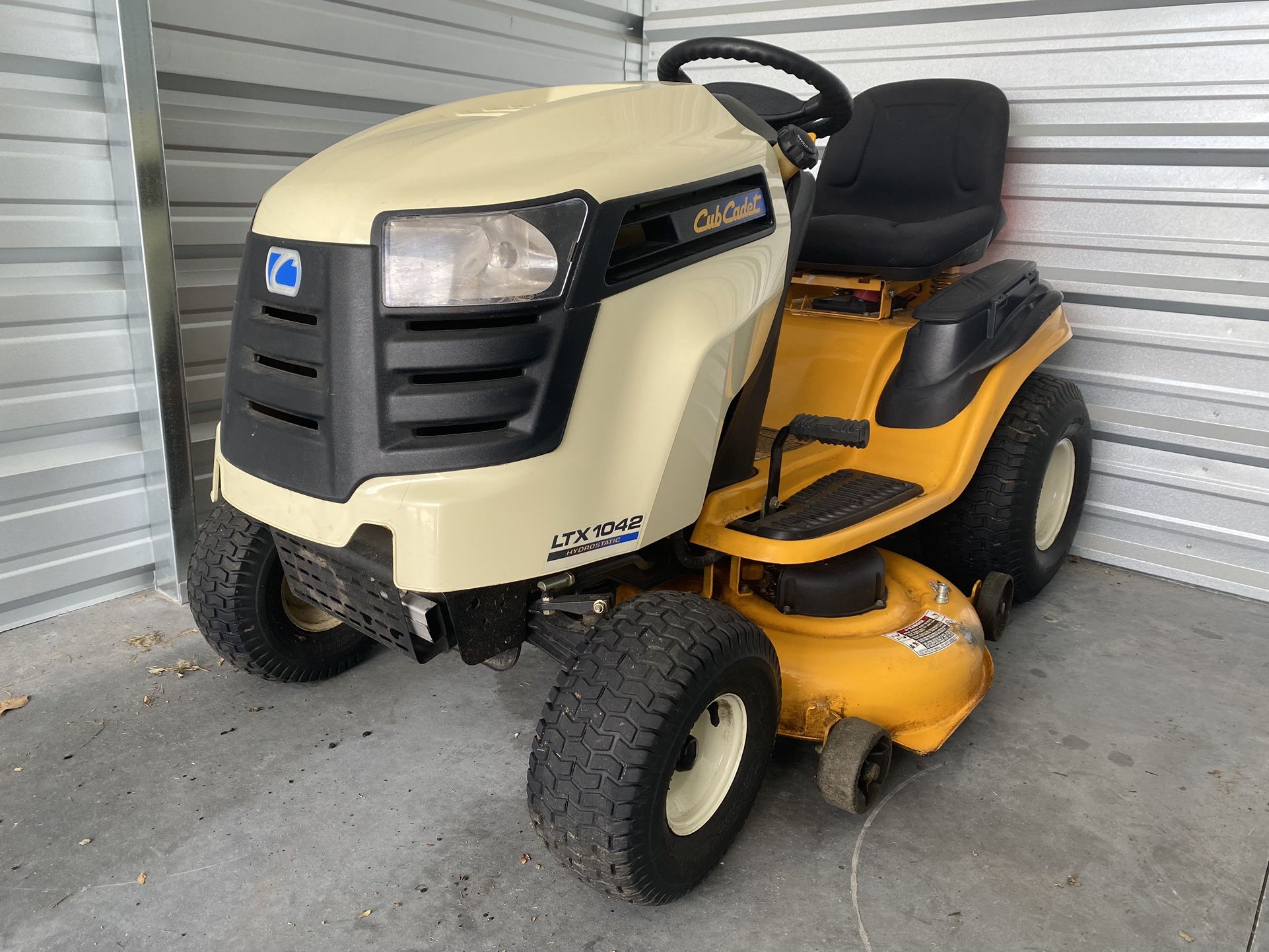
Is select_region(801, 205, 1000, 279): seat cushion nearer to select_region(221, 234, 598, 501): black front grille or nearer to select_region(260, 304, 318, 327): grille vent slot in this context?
select_region(221, 234, 598, 501): black front grille

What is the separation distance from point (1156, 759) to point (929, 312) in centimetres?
108

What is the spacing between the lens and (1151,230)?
113 inches

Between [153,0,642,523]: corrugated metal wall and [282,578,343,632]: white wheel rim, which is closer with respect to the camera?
[282,578,343,632]: white wheel rim

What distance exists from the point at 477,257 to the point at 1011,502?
1.63 meters

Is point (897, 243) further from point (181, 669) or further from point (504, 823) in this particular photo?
point (181, 669)

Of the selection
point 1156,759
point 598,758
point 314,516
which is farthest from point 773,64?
point 1156,759

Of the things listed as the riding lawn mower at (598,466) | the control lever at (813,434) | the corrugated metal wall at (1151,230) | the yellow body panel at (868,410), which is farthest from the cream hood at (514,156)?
the corrugated metal wall at (1151,230)

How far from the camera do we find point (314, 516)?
1483 mm

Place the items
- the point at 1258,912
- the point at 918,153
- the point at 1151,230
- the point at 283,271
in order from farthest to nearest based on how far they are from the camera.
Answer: the point at 1151,230
the point at 918,153
the point at 1258,912
the point at 283,271

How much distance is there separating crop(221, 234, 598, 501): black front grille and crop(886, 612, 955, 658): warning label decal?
0.90m

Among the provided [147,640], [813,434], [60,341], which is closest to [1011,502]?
[813,434]

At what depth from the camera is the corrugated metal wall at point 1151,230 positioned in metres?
2.72

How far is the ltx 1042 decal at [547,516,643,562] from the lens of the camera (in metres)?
1.51

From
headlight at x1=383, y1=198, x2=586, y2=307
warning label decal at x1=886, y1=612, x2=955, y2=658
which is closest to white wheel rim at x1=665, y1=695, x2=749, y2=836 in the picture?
warning label decal at x1=886, y1=612, x2=955, y2=658
